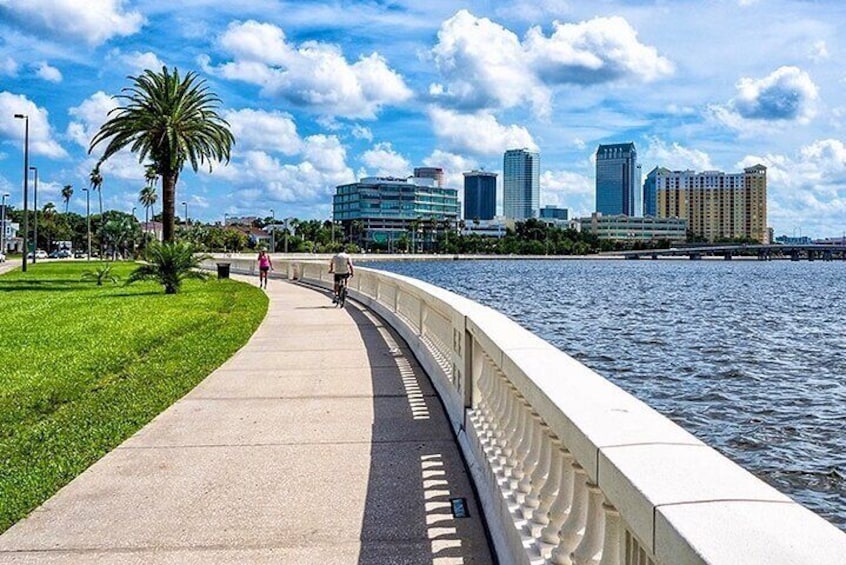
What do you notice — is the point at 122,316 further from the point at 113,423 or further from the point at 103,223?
the point at 103,223

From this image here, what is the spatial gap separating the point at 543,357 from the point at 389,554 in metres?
1.43

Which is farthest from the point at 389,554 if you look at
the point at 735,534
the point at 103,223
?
the point at 103,223

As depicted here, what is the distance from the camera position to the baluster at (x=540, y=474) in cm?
390

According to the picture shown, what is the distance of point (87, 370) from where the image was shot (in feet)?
39.8

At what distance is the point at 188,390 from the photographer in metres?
10.0

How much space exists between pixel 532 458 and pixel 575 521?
0.98m

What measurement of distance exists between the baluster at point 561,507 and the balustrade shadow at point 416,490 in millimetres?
1006

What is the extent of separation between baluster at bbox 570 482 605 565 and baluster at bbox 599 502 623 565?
4.1 inches

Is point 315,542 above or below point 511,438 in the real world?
below

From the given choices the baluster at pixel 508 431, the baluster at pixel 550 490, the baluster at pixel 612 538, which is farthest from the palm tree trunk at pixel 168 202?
the baluster at pixel 612 538

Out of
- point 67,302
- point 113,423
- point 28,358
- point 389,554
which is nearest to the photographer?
point 389,554

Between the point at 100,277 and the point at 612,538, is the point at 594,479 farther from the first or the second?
the point at 100,277

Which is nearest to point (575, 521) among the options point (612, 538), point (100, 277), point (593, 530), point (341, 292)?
point (593, 530)

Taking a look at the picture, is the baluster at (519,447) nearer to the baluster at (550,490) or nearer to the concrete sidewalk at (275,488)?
the concrete sidewalk at (275,488)
